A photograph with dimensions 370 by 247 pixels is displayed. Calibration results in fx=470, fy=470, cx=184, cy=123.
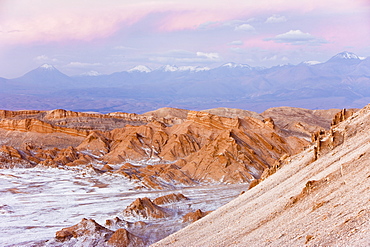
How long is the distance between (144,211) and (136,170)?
89.2 ft

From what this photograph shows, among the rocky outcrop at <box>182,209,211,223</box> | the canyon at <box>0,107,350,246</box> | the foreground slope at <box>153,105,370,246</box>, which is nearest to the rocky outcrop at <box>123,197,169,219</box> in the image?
the canyon at <box>0,107,350,246</box>

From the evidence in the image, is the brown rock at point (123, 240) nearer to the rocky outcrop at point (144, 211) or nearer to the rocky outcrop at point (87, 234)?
the rocky outcrop at point (87, 234)

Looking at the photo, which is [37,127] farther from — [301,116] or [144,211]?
[301,116]

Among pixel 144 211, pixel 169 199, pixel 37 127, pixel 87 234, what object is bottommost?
pixel 169 199

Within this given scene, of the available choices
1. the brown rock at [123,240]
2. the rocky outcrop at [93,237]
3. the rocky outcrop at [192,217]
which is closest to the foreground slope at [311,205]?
the brown rock at [123,240]

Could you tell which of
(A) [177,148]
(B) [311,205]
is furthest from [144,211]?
(A) [177,148]

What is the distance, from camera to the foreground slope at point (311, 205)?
1579 centimetres

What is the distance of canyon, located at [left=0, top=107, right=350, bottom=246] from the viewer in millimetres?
39438

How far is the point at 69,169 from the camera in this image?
76.6 metres

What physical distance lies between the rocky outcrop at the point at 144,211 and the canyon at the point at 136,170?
10cm

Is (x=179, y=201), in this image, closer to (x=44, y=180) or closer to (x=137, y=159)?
(x=44, y=180)

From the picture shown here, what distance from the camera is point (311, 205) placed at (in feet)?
64.2

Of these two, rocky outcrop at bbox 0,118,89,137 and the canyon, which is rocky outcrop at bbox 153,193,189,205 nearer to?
the canyon

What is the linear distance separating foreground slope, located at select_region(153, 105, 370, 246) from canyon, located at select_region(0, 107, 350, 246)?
5.24ft
